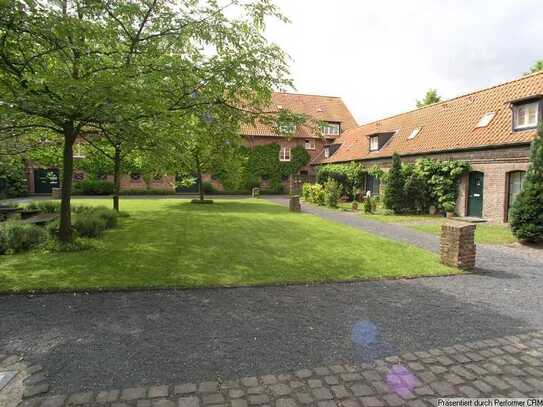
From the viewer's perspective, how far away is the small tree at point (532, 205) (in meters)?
10.8

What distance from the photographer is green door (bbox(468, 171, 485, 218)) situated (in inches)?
654

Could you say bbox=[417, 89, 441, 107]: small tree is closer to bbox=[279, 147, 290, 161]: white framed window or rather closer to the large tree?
bbox=[279, 147, 290, 161]: white framed window

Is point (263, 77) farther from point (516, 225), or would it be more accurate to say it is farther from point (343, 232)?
point (516, 225)

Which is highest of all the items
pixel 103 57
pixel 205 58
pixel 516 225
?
pixel 205 58

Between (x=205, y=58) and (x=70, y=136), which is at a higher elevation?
(x=205, y=58)

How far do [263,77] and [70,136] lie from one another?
5.23 meters

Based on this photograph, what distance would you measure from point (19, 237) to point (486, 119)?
20865 millimetres

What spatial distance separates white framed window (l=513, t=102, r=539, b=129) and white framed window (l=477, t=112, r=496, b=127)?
1756 mm

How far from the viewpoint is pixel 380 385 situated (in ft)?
10.5

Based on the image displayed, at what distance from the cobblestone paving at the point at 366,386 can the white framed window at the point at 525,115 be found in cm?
1471

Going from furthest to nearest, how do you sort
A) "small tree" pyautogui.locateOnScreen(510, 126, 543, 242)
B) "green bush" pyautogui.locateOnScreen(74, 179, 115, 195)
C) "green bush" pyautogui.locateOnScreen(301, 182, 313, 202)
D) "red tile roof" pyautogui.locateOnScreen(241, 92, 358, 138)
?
"red tile roof" pyautogui.locateOnScreen(241, 92, 358, 138)
"green bush" pyautogui.locateOnScreen(74, 179, 115, 195)
"green bush" pyautogui.locateOnScreen(301, 182, 313, 202)
"small tree" pyautogui.locateOnScreen(510, 126, 543, 242)

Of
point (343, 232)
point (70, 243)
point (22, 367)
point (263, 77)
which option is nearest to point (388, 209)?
point (343, 232)

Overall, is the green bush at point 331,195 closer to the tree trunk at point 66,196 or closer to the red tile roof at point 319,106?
the tree trunk at point 66,196

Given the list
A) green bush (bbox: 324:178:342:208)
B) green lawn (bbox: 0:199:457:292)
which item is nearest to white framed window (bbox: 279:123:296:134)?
green lawn (bbox: 0:199:457:292)
